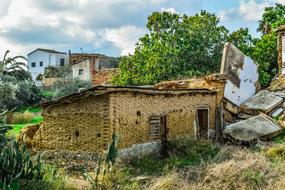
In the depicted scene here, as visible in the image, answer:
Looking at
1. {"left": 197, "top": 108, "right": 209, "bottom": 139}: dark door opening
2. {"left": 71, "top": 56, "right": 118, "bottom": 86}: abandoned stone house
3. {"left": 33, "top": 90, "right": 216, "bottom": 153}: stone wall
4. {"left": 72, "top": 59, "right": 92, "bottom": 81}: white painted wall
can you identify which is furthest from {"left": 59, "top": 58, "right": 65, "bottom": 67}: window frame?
{"left": 33, "top": 90, "right": 216, "bottom": 153}: stone wall

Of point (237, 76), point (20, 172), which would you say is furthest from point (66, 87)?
point (20, 172)

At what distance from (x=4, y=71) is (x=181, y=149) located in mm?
26294

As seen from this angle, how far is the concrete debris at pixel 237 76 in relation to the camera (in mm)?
22734

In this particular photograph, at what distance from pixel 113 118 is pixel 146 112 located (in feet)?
7.18

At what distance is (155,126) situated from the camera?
1620 centimetres

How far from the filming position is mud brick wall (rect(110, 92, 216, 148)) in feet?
46.2

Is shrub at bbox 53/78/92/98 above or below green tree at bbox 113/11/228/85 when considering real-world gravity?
below

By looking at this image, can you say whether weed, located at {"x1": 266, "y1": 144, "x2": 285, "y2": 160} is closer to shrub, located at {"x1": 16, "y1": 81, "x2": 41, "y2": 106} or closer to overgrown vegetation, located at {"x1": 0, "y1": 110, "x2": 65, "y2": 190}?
overgrown vegetation, located at {"x1": 0, "y1": 110, "x2": 65, "y2": 190}

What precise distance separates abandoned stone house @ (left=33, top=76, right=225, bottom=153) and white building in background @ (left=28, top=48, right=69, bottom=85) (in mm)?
45735

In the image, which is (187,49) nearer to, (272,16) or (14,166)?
(272,16)

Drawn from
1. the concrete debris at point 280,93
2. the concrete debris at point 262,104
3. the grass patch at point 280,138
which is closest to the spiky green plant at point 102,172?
the grass patch at point 280,138

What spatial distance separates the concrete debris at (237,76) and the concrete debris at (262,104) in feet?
2.23

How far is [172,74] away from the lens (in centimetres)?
2945

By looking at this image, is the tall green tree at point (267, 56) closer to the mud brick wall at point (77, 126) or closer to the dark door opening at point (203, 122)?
the dark door opening at point (203, 122)
